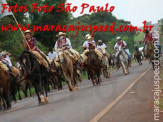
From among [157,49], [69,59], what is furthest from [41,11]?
[69,59]

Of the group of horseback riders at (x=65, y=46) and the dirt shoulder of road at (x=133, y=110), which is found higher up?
the group of horseback riders at (x=65, y=46)

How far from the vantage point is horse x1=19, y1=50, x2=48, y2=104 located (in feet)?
51.7

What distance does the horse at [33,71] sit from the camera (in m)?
15.8

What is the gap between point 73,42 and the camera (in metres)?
63.9

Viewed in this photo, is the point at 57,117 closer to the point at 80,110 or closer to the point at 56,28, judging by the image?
the point at 80,110

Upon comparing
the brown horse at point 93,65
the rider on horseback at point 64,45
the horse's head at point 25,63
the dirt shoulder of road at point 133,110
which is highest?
the rider on horseback at point 64,45

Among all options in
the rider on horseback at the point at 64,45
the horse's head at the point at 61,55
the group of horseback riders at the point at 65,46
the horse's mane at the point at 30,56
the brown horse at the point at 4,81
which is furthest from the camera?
the rider on horseback at the point at 64,45

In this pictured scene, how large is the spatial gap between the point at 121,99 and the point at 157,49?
13.9m

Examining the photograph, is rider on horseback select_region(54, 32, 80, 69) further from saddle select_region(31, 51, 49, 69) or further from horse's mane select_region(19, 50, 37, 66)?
horse's mane select_region(19, 50, 37, 66)

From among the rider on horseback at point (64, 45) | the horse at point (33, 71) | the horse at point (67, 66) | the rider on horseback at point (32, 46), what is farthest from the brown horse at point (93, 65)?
the horse at point (33, 71)

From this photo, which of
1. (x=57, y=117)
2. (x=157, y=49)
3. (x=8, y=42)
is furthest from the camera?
(x=8, y=42)

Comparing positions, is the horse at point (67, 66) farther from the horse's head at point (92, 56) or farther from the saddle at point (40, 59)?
the saddle at point (40, 59)

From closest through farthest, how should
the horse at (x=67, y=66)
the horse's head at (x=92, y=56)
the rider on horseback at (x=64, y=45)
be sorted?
the horse at (x=67, y=66)
the rider on horseback at (x=64, y=45)
the horse's head at (x=92, y=56)

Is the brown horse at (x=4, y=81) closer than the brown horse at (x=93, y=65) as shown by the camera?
Answer: Yes
